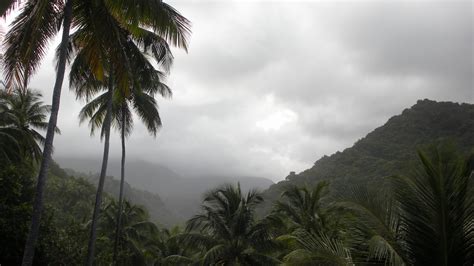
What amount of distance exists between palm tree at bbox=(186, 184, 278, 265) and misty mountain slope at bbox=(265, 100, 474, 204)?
25653 millimetres

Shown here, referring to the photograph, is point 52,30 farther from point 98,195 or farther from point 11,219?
point 11,219

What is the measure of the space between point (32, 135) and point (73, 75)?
13075mm

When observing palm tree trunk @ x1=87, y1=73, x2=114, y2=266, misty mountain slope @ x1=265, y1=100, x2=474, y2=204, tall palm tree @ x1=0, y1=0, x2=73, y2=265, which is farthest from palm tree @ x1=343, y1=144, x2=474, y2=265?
misty mountain slope @ x1=265, y1=100, x2=474, y2=204

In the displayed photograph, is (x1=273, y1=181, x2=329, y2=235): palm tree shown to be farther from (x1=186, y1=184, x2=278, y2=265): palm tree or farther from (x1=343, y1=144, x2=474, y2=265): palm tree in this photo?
(x1=343, y1=144, x2=474, y2=265): palm tree

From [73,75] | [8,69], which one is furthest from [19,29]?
[73,75]

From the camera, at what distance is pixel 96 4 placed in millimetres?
9305

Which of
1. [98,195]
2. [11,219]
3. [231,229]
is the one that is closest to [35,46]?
[98,195]

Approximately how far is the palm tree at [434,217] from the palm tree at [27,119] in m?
22.7

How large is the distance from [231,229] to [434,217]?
12519 mm

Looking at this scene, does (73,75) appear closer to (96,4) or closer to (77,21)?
(77,21)

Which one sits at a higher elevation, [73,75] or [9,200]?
[73,75]

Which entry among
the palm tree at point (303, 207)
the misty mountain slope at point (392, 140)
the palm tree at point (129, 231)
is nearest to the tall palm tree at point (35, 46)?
the palm tree at point (303, 207)

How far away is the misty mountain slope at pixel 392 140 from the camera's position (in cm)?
4416

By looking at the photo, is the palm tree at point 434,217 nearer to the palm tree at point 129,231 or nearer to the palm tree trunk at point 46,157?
the palm tree trunk at point 46,157
